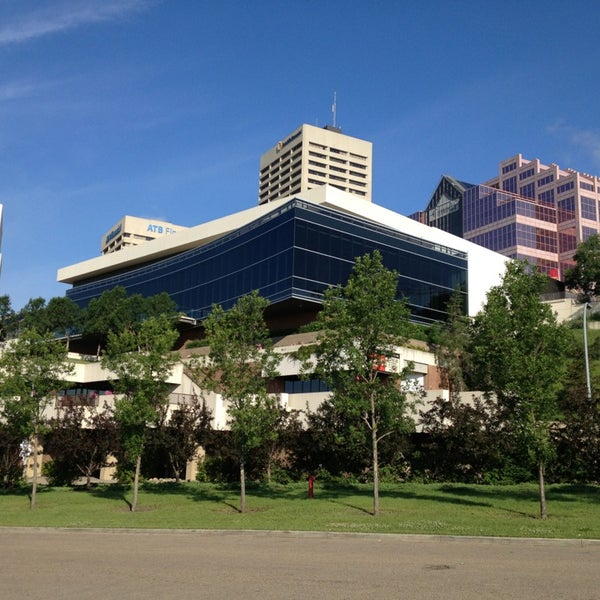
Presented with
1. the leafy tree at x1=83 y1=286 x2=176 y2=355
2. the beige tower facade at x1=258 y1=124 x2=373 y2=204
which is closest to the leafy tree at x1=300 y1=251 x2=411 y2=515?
the leafy tree at x1=83 y1=286 x2=176 y2=355

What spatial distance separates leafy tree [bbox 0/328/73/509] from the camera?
31.0 m

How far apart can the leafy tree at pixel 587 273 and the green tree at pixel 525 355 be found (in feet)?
205

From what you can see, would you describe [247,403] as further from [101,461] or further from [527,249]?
[527,249]

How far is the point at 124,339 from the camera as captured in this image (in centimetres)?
2984

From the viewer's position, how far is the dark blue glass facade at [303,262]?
57500 millimetres

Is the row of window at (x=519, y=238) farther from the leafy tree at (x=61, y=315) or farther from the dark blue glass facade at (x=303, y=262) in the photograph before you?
the leafy tree at (x=61, y=315)

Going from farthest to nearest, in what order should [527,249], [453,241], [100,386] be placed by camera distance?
[527,249]
[453,241]
[100,386]

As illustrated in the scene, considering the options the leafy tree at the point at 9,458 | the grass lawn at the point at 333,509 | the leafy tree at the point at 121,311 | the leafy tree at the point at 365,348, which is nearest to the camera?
the grass lawn at the point at 333,509

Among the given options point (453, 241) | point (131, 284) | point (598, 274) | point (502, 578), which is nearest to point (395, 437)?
point (502, 578)

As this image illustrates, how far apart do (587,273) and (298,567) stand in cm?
7819

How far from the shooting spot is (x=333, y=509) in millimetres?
24922

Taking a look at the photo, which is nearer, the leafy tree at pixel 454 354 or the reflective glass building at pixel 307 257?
the leafy tree at pixel 454 354

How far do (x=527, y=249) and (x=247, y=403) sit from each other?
377 ft

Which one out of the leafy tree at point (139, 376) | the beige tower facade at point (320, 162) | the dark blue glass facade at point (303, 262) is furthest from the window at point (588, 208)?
the leafy tree at point (139, 376)
